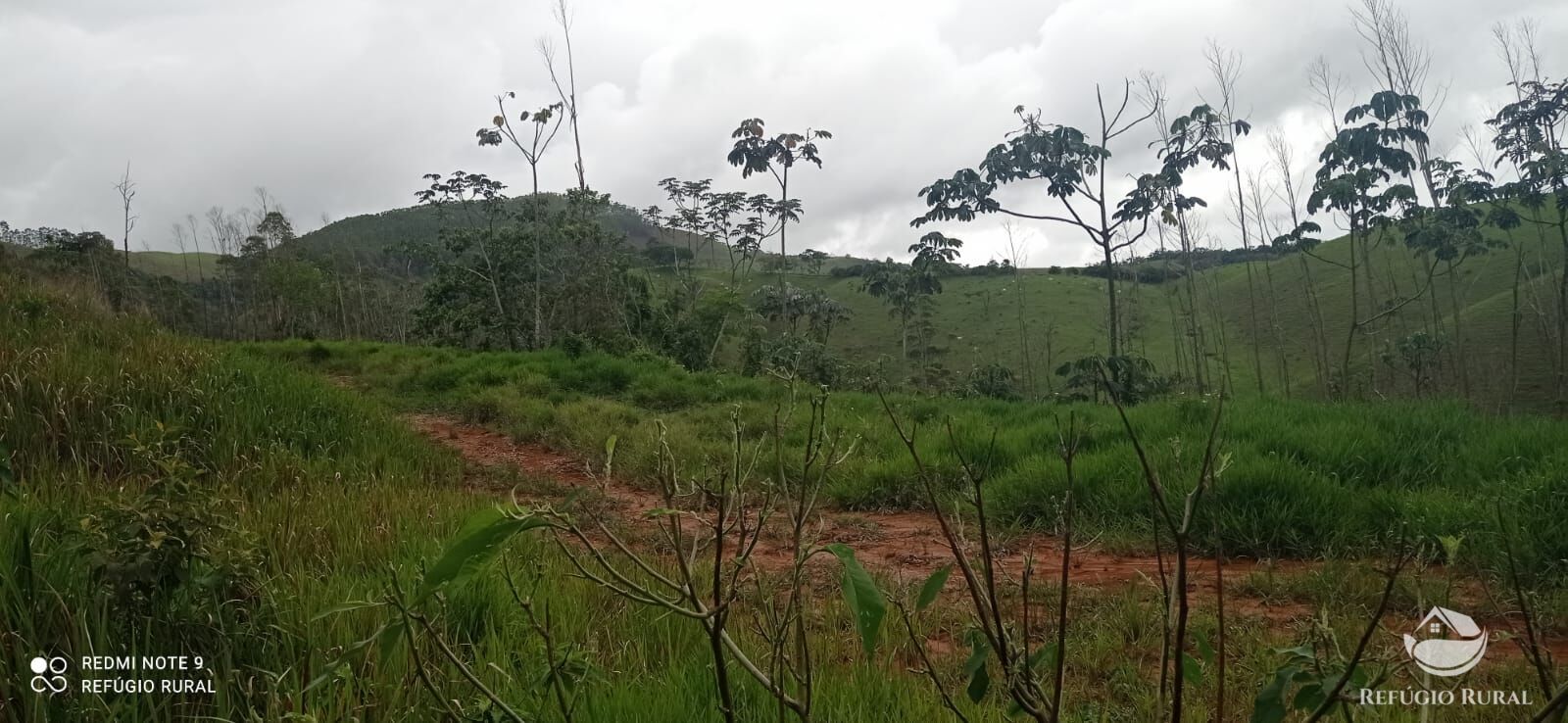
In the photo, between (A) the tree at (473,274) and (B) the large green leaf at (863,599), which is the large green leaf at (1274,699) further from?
(A) the tree at (473,274)

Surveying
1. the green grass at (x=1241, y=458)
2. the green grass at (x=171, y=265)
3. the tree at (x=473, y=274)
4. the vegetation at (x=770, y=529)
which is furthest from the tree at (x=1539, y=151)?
the green grass at (x=171, y=265)

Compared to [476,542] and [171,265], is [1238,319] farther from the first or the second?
[171,265]

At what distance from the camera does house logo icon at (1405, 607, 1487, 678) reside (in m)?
0.93

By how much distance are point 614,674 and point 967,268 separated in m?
54.9

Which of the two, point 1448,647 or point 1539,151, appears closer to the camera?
point 1448,647

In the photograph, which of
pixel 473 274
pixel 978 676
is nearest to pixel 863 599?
pixel 978 676

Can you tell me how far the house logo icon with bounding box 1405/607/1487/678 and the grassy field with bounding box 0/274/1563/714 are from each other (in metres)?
0.06

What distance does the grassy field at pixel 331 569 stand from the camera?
168cm

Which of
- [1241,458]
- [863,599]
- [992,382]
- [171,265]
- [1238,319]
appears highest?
[171,265]

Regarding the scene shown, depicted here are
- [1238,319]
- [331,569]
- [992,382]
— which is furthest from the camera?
[1238,319]

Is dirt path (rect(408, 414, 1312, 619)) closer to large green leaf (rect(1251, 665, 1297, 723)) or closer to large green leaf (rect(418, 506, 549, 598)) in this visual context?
large green leaf (rect(1251, 665, 1297, 723))
